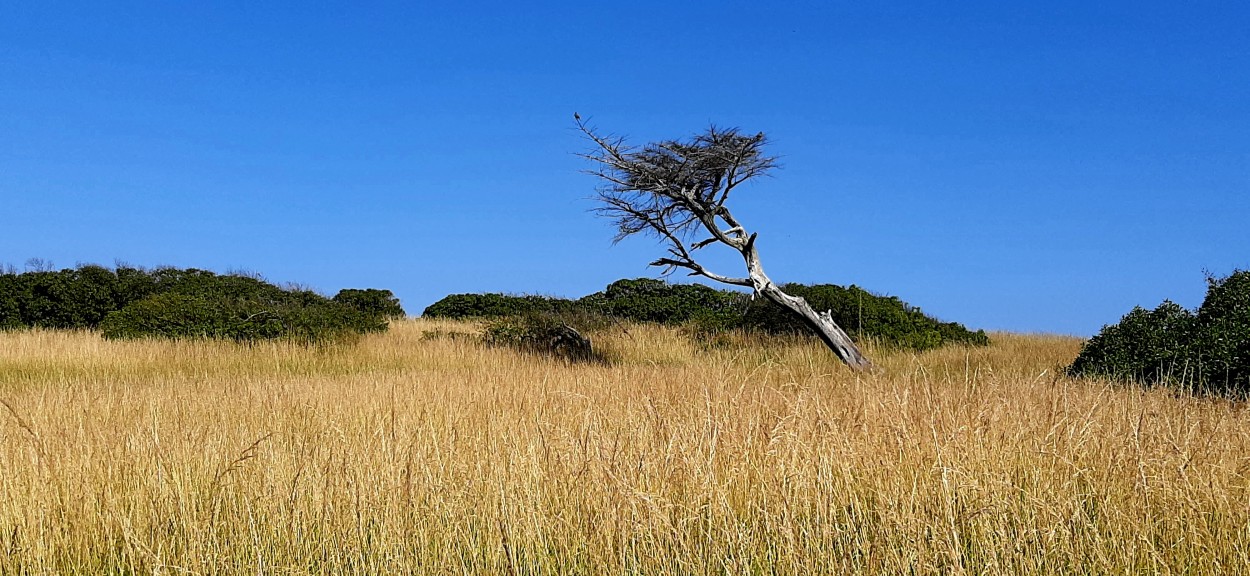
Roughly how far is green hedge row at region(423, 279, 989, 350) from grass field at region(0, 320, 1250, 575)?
33.4ft

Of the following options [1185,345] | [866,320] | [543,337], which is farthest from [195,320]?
[1185,345]

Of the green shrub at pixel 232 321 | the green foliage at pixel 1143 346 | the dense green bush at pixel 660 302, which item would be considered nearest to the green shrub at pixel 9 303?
the green shrub at pixel 232 321

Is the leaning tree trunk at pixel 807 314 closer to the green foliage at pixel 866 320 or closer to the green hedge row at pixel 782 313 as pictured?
the green hedge row at pixel 782 313

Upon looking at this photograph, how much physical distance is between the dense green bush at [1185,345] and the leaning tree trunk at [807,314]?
3.26 m

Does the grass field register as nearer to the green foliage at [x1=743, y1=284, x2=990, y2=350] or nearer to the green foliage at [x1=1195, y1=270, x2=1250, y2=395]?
the green foliage at [x1=1195, y1=270, x2=1250, y2=395]

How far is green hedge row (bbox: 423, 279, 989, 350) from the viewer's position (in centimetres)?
1900

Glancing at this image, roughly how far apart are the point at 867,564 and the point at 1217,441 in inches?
144

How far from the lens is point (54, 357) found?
14.4 m

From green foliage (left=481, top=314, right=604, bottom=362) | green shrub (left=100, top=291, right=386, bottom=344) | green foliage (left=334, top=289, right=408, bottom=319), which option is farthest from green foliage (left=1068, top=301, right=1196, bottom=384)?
green foliage (left=334, top=289, right=408, bottom=319)

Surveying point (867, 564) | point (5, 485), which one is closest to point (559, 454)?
point (867, 564)

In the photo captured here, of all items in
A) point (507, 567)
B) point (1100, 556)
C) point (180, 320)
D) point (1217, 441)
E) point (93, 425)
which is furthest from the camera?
point (180, 320)

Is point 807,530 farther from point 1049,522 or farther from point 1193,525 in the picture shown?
point 1193,525

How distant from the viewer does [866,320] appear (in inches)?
761

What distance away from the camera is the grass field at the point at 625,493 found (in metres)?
3.82
